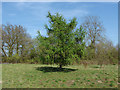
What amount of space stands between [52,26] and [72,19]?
216cm

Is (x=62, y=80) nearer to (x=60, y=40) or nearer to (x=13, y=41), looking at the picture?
(x=60, y=40)

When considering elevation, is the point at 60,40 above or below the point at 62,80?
above

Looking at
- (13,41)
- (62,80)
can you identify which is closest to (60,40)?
(62,80)

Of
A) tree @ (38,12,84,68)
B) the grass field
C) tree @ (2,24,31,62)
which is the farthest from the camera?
tree @ (2,24,31,62)

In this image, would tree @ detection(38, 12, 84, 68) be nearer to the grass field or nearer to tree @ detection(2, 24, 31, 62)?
the grass field

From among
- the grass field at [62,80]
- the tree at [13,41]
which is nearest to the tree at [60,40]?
the grass field at [62,80]

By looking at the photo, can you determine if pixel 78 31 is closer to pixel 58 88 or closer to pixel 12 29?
pixel 58 88

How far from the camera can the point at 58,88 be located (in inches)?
283

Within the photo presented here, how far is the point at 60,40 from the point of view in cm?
1272

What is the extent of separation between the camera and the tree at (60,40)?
12609 mm

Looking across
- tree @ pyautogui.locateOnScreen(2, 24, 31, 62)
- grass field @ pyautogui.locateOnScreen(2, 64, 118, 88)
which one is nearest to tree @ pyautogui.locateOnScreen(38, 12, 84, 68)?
grass field @ pyautogui.locateOnScreen(2, 64, 118, 88)

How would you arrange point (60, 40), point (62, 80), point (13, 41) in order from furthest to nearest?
point (13, 41)
point (60, 40)
point (62, 80)

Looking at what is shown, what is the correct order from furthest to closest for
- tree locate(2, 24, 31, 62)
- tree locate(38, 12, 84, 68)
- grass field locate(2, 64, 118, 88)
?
tree locate(2, 24, 31, 62) → tree locate(38, 12, 84, 68) → grass field locate(2, 64, 118, 88)

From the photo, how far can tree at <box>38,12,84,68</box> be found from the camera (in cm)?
1261
